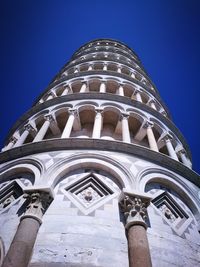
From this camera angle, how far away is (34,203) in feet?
22.5

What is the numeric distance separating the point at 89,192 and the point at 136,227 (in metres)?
1.92

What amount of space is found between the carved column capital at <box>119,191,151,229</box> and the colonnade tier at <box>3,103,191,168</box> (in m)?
5.25

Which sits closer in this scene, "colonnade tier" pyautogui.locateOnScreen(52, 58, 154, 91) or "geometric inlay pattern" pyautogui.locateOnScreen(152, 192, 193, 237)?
"geometric inlay pattern" pyautogui.locateOnScreen(152, 192, 193, 237)

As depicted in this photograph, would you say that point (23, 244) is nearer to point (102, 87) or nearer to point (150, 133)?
point (150, 133)

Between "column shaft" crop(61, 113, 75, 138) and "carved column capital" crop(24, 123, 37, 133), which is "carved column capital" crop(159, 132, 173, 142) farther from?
"carved column capital" crop(24, 123, 37, 133)

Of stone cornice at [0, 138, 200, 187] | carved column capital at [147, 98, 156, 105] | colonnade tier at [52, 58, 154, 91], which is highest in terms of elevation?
colonnade tier at [52, 58, 154, 91]

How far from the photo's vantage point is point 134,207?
6906 millimetres

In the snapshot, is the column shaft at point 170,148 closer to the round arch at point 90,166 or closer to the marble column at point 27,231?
the round arch at point 90,166

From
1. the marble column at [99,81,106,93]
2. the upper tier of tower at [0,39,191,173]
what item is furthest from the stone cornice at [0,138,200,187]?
the marble column at [99,81,106,93]

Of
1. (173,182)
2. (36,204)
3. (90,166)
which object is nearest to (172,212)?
(173,182)

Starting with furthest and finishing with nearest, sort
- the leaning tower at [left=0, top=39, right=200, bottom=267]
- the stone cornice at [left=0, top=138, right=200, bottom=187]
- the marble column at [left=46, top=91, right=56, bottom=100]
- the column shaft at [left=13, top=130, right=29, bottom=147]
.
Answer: the marble column at [left=46, top=91, right=56, bottom=100] → the column shaft at [left=13, top=130, right=29, bottom=147] → the stone cornice at [left=0, top=138, right=200, bottom=187] → the leaning tower at [left=0, top=39, right=200, bottom=267]

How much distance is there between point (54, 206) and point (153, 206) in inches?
101

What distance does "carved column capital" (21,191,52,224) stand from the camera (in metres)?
6.53

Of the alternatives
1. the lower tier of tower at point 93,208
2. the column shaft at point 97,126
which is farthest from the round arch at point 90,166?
the column shaft at point 97,126
